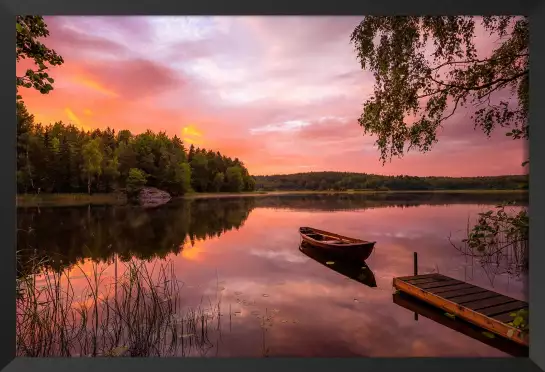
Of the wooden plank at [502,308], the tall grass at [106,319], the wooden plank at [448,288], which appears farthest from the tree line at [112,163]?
the wooden plank at [502,308]

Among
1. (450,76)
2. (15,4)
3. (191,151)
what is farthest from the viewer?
(191,151)

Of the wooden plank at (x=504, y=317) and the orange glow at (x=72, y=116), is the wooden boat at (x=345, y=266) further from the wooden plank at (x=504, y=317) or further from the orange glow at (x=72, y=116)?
the orange glow at (x=72, y=116)

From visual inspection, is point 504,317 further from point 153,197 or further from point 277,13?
point 153,197

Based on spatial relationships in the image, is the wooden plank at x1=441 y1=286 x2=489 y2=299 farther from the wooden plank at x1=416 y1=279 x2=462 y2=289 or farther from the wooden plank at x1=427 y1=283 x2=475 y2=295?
the wooden plank at x1=416 y1=279 x2=462 y2=289

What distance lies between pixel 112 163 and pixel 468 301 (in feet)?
16.9

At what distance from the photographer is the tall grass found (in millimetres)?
2818

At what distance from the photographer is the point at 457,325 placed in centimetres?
327

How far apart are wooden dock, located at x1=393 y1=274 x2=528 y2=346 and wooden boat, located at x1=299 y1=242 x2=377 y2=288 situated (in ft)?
2.99

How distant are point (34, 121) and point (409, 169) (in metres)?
4.46

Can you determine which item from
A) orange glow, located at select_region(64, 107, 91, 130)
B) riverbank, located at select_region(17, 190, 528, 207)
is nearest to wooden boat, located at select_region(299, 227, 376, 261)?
riverbank, located at select_region(17, 190, 528, 207)

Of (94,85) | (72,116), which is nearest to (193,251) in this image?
(72,116)

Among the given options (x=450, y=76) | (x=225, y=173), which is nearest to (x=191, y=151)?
(x=225, y=173)

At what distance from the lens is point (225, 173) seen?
4.98m

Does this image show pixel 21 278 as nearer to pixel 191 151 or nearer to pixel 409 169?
pixel 191 151
